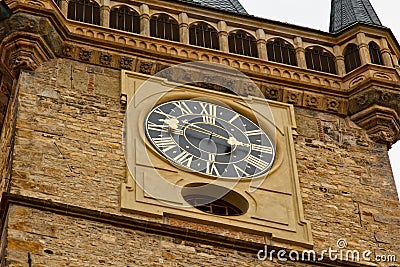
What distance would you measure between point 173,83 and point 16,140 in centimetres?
287

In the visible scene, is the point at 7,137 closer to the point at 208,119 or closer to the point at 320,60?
the point at 208,119

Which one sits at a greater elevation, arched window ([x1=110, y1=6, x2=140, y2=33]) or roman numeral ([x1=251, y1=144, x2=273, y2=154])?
arched window ([x1=110, y1=6, x2=140, y2=33])

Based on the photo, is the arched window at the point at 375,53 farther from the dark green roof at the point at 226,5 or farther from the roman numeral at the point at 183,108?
the roman numeral at the point at 183,108

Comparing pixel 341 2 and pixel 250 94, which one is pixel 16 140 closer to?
pixel 250 94

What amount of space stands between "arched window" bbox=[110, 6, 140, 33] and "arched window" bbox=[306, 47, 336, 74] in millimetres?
2517

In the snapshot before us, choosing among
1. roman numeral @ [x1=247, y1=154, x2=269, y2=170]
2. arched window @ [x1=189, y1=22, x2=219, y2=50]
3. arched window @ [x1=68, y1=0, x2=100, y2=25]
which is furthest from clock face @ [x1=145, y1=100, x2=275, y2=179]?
arched window @ [x1=68, y1=0, x2=100, y2=25]

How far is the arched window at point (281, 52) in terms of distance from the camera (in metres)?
21.8

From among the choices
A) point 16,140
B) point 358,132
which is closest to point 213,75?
point 358,132

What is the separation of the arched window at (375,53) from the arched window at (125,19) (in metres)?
3.32

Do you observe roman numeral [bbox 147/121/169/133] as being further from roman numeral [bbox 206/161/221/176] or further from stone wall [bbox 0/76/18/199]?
stone wall [bbox 0/76/18/199]

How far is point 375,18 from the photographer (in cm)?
2266

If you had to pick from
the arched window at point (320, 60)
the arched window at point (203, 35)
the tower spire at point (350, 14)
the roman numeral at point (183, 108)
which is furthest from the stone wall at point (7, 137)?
the tower spire at point (350, 14)

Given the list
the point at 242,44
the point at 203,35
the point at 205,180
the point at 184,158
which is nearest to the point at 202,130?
the point at 184,158

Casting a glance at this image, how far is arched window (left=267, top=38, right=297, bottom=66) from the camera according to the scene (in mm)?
21812
